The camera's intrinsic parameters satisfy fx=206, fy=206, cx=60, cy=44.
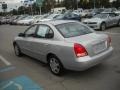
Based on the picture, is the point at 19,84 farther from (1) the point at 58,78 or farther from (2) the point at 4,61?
(2) the point at 4,61

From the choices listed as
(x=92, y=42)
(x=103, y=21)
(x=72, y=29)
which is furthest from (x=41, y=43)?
(x=103, y=21)

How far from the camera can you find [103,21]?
1684cm

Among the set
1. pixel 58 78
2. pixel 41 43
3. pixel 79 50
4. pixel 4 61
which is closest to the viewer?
pixel 79 50

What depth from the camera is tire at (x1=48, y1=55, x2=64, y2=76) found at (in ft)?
19.1

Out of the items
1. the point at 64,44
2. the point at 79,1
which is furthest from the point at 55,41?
the point at 79,1

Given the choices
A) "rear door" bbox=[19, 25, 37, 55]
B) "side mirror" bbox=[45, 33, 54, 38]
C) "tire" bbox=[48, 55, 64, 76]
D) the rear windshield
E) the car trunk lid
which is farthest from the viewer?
"rear door" bbox=[19, 25, 37, 55]

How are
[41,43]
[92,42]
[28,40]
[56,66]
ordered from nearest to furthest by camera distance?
[92,42] < [56,66] < [41,43] < [28,40]

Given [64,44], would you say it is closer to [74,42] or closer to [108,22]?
[74,42]

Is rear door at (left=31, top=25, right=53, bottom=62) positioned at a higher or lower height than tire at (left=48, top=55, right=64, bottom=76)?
higher

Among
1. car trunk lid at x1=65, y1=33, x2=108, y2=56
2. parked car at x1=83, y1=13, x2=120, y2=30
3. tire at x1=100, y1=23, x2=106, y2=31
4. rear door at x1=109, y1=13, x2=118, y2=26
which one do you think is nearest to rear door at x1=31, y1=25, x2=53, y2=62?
car trunk lid at x1=65, y1=33, x2=108, y2=56

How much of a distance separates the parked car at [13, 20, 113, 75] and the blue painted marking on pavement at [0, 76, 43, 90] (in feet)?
2.82

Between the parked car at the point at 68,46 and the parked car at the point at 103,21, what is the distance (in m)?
10.1

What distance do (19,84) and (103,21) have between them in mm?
12582

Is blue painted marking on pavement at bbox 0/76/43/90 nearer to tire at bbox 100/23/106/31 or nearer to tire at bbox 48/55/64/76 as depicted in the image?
tire at bbox 48/55/64/76
